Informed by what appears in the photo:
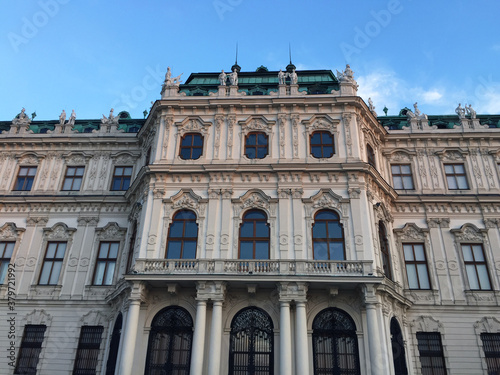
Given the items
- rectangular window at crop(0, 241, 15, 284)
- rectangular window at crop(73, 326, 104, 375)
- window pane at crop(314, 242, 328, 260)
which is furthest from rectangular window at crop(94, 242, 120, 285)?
window pane at crop(314, 242, 328, 260)

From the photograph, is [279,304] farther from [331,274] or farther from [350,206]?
[350,206]

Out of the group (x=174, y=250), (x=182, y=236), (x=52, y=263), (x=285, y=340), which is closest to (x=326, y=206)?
(x=285, y=340)

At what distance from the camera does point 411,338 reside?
2131cm

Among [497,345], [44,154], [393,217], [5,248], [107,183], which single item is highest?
[44,154]

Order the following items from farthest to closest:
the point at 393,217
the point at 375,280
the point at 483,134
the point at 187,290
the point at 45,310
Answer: the point at 483,134
the point at 393,217
the point at 45,310
the point at 187,290
the point at 375,280

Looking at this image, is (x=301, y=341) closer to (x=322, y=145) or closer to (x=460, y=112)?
(x=322, y=145)

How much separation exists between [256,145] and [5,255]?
50.9 feet

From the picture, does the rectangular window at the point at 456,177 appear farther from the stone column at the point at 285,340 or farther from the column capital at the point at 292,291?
the stone column at the point at 285,340

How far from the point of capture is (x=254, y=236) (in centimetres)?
2075

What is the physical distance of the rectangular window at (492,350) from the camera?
808 inches

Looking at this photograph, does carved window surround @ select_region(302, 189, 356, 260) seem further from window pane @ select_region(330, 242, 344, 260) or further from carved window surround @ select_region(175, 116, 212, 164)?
carved window surround @ select_region(175, 116, 212, 164)

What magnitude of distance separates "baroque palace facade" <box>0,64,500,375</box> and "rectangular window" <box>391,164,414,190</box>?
0.13m

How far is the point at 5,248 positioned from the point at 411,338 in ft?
73.8

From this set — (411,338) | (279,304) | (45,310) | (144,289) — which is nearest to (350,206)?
(279,304)
